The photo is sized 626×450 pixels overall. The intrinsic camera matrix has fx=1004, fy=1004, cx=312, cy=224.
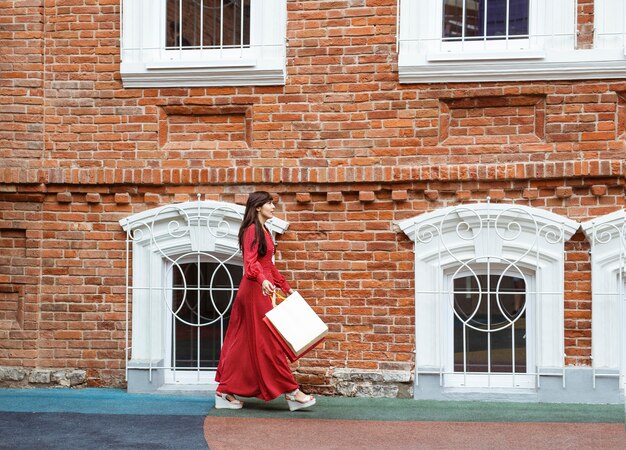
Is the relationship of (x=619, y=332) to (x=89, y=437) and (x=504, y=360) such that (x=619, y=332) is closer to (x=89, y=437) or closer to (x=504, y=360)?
(x=504, y=360)

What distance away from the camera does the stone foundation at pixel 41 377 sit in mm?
9133

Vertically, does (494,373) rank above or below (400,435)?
above

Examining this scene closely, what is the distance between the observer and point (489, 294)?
867cm

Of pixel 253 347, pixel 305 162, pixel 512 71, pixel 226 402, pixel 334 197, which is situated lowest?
pixel 226 402

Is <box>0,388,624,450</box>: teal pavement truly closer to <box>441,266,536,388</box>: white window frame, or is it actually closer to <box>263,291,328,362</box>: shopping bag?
<box>441,266,536,388</box>: white window frame

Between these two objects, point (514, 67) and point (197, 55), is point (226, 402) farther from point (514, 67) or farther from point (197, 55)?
point (514, 67)

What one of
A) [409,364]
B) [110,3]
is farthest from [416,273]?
[110,3]

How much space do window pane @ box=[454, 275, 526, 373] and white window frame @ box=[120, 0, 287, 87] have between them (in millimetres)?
2498

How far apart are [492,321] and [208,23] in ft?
12.2

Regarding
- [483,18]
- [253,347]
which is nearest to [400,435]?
[253,347]

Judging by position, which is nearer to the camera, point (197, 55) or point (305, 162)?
point (305, 162)

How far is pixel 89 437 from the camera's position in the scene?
7.21 meters

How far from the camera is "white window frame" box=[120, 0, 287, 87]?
349 inches

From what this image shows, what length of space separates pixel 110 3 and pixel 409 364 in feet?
13.8
